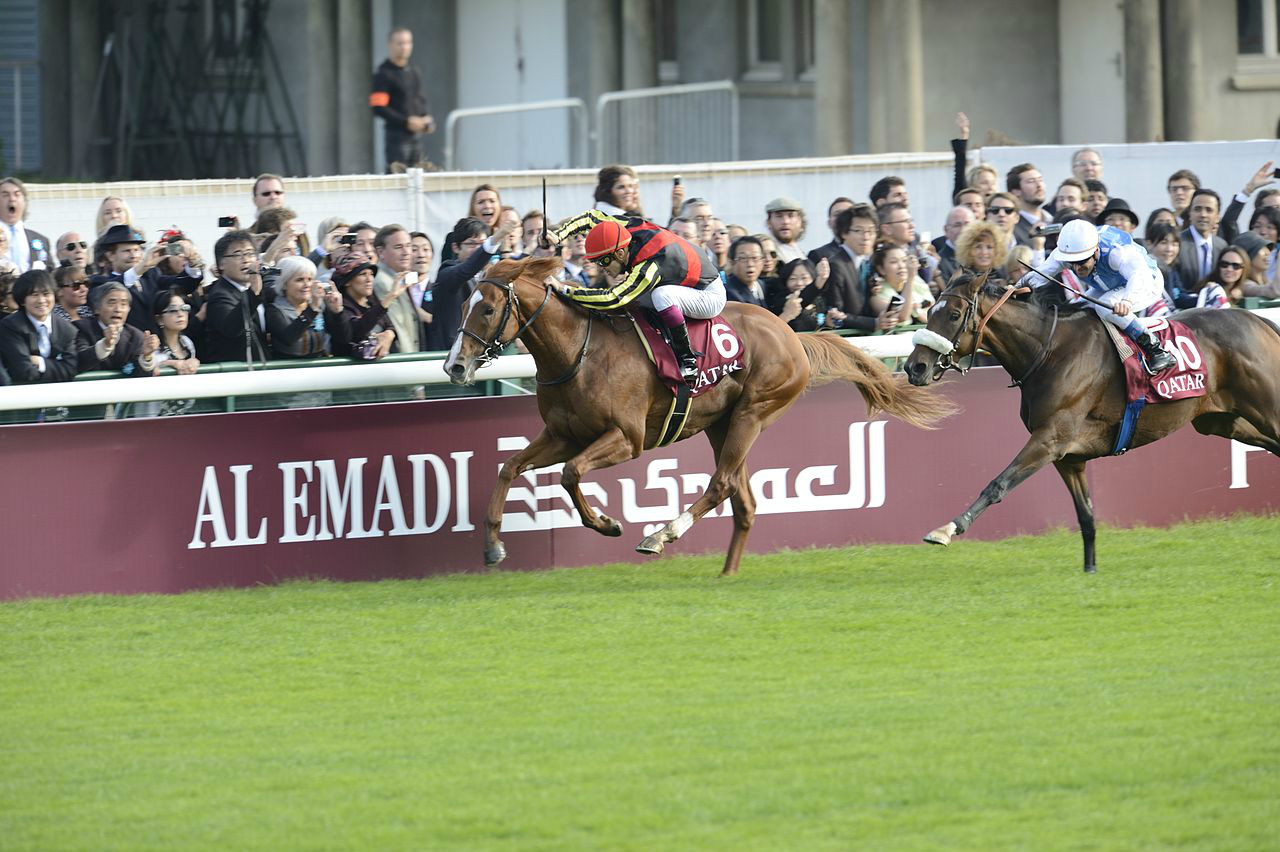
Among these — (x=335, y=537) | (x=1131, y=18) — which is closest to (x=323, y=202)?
(x=335, y=537)

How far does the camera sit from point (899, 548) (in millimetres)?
11258

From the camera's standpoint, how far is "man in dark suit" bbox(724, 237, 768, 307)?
38.3ft

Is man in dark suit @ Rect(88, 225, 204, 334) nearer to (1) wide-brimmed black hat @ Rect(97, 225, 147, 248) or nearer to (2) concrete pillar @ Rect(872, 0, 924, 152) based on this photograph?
(1) wide-brimmed black hat @ Rect(97, 225, 147, 248)

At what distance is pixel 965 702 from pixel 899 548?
3.91 metres

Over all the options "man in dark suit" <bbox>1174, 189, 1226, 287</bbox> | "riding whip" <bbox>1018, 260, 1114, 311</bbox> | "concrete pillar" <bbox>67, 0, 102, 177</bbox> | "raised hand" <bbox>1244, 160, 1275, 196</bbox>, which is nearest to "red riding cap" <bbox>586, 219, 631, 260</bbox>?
"riding whip" <bbox>1018, 260, 1114, 311</bbox>

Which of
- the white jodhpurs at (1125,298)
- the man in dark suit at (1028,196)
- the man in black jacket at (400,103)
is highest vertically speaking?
the man in black jacket at (400,103)

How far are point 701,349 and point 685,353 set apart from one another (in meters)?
0.12

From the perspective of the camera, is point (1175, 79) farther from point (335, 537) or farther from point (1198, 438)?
point (335, 537)

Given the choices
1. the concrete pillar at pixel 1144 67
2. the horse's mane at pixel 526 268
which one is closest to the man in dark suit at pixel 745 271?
the horse's mane at pixel 526 268

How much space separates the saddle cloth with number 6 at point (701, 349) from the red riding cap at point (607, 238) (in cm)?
37

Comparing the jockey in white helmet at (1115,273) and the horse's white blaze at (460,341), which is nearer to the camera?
the horse's white blaze at (460,341)

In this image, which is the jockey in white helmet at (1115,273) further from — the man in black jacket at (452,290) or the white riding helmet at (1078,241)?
the man in black jacket at (452,290)

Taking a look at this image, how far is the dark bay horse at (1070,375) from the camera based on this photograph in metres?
9.94

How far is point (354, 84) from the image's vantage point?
24.0 meters
